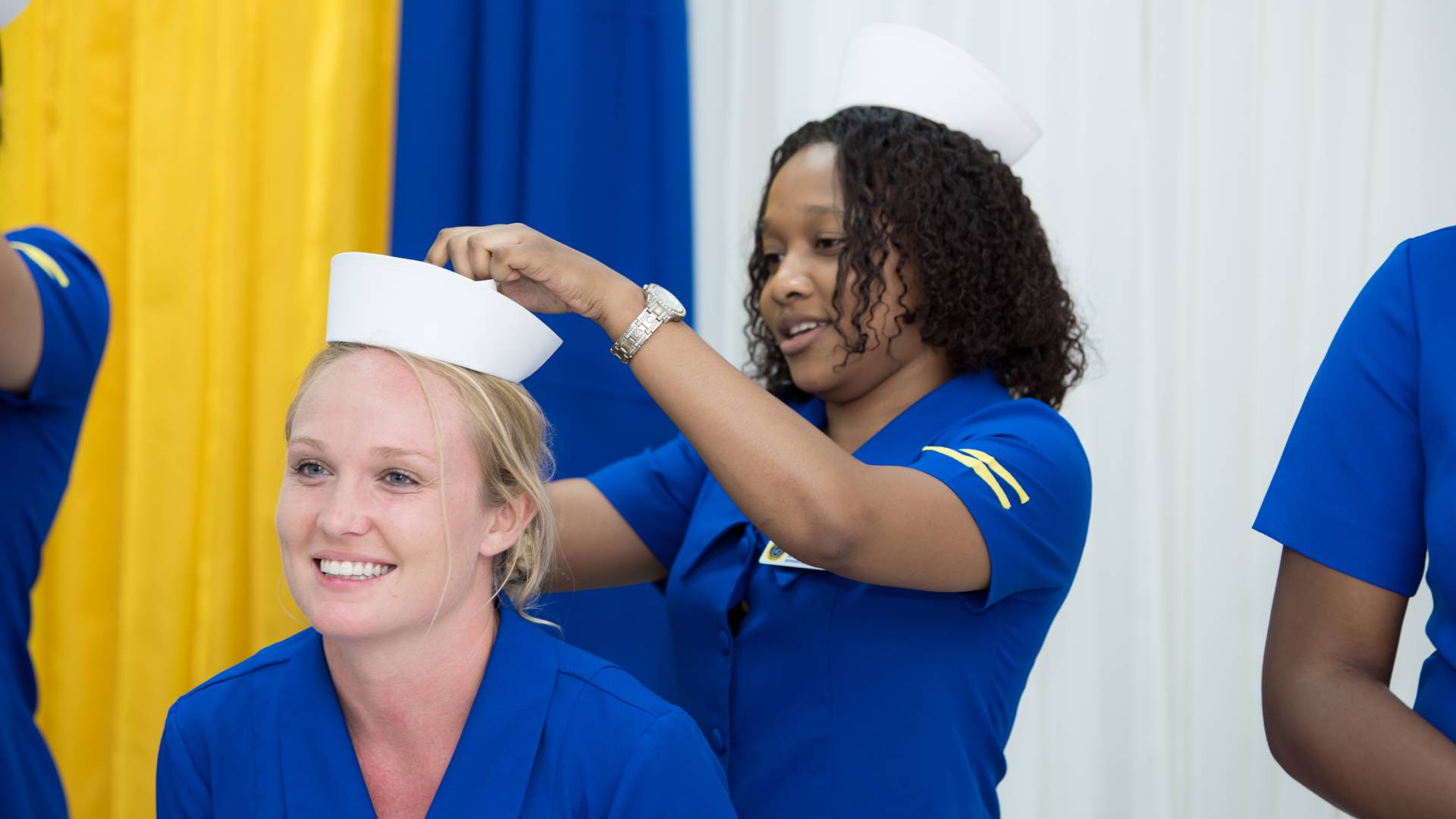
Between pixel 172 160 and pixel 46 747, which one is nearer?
pixel 46 747

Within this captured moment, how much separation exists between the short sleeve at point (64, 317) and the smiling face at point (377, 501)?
297mm

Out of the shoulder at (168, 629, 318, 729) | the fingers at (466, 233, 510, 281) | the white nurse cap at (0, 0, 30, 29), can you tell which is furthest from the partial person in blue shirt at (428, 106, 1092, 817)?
the white nurse cap at (0, 0, 30, 29)

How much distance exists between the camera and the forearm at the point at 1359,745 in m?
0.89

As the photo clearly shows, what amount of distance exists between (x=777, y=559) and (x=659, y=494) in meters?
0.30

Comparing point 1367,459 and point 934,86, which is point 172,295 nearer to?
point 934,86

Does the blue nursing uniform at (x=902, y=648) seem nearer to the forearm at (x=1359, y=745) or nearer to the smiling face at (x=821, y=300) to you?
the smiling face at (x=821, y=300)

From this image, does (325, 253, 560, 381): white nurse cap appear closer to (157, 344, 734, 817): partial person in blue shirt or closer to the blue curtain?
(157, 344, 734, 817): partial person in blue shirt

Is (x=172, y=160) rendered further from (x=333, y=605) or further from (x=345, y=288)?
(x=333, y=605)

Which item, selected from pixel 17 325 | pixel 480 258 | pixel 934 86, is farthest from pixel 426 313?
pixel 934 86

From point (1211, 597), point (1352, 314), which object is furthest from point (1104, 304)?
point (1352, 314)

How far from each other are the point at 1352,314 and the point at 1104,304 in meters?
1.16

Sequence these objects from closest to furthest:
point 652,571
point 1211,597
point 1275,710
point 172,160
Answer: point 1275,710
point 652,571
point 172,160
point 1211,597

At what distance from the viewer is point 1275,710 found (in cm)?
99

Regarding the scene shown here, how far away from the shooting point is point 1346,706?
0.94m
